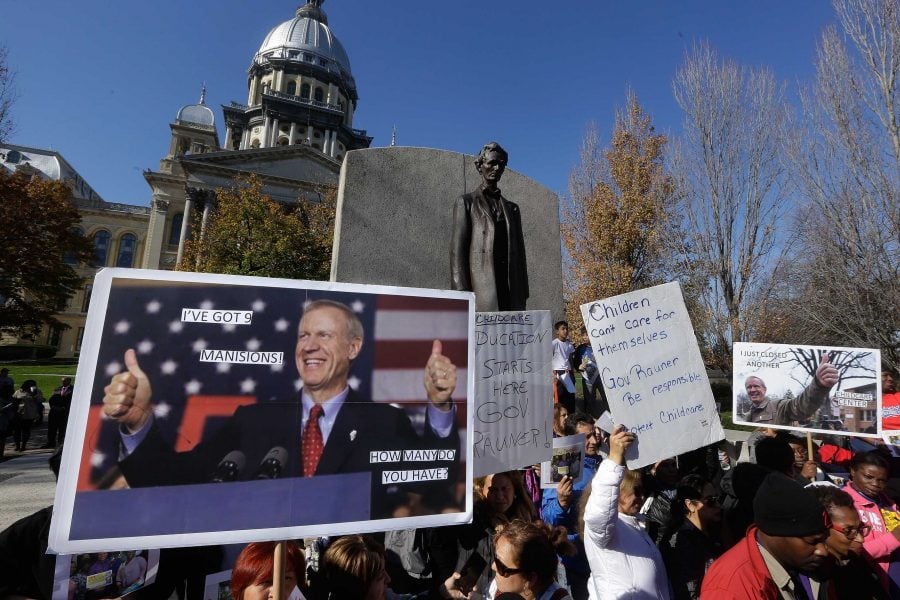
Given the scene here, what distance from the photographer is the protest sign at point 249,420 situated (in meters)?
1.62

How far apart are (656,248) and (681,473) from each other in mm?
17653

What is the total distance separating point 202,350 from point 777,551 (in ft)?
7.64

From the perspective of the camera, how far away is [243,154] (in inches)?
1762

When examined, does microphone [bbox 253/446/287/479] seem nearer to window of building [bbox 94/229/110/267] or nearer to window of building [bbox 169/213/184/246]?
window of building [bbox 169/213/184/246]

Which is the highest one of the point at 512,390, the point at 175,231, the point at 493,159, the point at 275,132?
the point at 275,132

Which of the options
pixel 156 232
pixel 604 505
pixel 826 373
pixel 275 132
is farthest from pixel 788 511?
pixel 275 132

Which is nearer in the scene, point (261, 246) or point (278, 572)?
point (278, 572)

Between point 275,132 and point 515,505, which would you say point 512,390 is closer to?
point 515,505

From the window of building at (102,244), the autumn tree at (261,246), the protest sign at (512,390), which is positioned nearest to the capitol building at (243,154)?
the window of building at (102,244)

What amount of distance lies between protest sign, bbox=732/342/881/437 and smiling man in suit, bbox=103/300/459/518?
413 cm

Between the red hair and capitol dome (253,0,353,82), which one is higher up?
capitol dome (253,0,353,82)

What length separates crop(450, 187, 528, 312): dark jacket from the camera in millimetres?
4215

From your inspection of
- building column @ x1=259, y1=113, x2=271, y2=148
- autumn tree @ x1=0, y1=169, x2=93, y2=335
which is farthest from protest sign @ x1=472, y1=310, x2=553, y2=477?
building column @ x1=259, y1=113, x2=271, y2=148

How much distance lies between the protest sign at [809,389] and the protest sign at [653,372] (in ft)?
7.55
